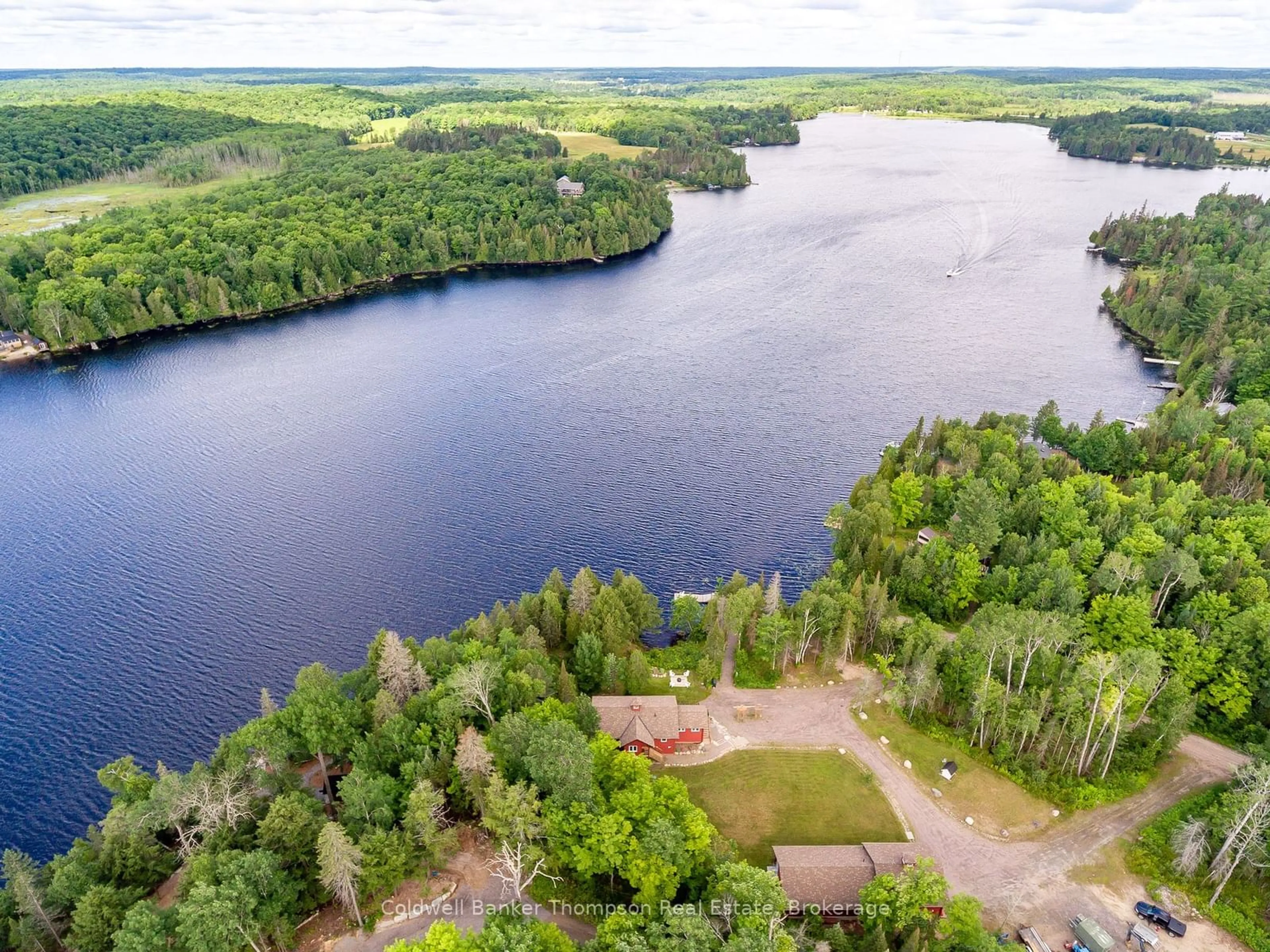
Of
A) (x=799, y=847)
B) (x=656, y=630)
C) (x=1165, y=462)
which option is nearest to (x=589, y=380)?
(x=656, y=630)

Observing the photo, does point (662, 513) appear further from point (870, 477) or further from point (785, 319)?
point (785, 319)

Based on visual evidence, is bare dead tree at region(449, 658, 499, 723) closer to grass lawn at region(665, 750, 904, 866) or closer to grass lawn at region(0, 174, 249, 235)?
grass lawn at region(665, 750, 904, 866)

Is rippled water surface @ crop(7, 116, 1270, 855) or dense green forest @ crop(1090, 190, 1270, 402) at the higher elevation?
dense green forest @ crop(1090, 190, 1270, 402)

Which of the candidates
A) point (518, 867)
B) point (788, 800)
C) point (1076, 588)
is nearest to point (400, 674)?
point (518, 867)

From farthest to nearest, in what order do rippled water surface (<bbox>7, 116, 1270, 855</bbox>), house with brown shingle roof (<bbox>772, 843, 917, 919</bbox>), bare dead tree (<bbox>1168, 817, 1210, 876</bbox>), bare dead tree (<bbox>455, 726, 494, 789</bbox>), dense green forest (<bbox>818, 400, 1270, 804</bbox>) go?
rippled water surface (<bbox>7, 116, 1270, 855</bbox>) < dense green forest (<bbox>818, 400, 1270, 804</bbox>) < bare dead tree (<bbox>455, 726, 494, 789</bbox>) < bare dead tree (<bbox>1168, 817, 1210, 876</bbox>) < house with brown shingle roof (<bbox>772, 843, 917, 919</bbox>)

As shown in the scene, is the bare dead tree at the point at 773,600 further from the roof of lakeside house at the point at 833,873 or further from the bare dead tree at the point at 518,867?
the bare dead tree at the point at 518,867

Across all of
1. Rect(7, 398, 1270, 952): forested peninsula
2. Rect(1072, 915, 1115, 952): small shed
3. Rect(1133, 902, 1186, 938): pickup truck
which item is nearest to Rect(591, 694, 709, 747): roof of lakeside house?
Rect(7, 398, 1270, 952): forested peninsula
